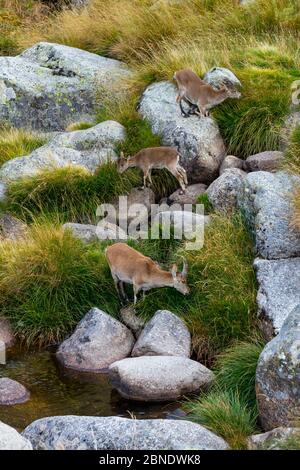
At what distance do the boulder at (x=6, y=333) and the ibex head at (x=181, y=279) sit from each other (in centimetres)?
190

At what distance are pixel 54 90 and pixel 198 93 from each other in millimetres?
2890

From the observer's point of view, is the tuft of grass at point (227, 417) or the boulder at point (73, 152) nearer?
the tuft of grass at point (227, 417)

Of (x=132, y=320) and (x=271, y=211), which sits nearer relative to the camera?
(x=271, y=211)

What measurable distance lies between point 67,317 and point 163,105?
4173 mm

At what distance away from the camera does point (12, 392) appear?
9000 mm

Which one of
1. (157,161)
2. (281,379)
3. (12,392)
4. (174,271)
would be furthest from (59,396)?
(157,161)

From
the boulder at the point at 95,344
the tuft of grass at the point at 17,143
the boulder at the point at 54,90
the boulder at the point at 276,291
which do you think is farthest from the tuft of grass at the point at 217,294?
the boulder at the point at 54,90

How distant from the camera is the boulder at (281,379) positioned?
7.49m

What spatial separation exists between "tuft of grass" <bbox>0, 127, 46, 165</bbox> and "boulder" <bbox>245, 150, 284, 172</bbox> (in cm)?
317

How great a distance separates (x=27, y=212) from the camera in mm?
12008

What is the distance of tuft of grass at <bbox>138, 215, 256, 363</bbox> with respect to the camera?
9750mm

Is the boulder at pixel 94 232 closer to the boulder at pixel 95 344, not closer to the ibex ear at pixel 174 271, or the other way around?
the boulder at pixel 95 344

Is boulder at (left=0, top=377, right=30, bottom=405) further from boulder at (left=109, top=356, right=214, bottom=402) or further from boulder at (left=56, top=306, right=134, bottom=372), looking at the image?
boulder at (left=109, top=356, right=214, bottom=402)

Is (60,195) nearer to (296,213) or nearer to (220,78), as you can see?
(220,78)
